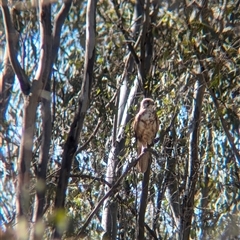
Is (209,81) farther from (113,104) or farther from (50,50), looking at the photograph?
(50,50)

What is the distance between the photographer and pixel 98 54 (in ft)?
22.2

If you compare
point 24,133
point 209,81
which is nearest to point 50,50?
point 24,133

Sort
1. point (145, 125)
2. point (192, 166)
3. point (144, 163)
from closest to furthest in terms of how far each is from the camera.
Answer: point (144, 163), point (145, 125), point (192, 166)

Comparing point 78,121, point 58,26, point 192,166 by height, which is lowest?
point 78,121

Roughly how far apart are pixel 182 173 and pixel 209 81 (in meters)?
1.02

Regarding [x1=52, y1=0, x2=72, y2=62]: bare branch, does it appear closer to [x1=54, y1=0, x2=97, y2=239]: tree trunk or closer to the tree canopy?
[x1=54, y1=0, x2=97, y2=239]: tree trunk

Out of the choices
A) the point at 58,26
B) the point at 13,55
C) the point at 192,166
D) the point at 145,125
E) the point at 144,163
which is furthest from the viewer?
the point at 192,166

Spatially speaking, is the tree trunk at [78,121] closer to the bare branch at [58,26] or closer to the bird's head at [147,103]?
the bare branch at [58,26]

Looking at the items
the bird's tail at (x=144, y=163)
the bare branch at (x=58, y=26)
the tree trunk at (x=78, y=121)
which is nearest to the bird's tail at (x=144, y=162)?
the bird's tail at (x=144, y=163)

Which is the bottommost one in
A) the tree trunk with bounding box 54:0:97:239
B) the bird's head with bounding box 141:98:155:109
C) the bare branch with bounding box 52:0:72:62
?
Answer: the tree trunk with bounding box 54:0:97:239

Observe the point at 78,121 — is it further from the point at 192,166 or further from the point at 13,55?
the point at 192,166

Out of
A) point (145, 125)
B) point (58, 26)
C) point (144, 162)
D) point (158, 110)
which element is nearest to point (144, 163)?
point (144, 162)

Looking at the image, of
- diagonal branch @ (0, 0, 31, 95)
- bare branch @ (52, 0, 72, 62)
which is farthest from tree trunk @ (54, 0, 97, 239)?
diagonal branch @ (0, 0, 31, 95)

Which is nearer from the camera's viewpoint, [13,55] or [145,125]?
[13,55]
